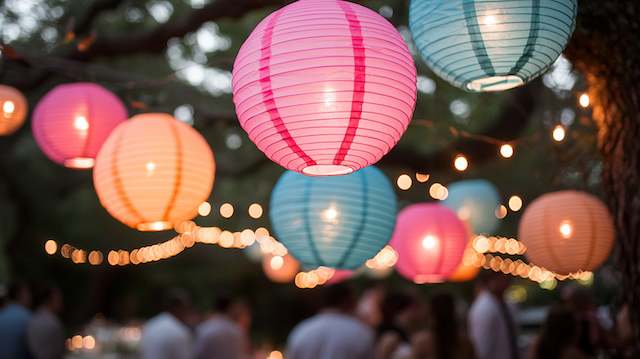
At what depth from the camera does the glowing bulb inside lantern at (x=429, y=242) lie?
159 inches

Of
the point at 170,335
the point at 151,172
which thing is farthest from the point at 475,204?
the point at 151,172

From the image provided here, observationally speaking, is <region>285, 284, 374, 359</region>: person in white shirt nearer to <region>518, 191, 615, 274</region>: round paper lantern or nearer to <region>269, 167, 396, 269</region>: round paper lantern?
<region>269, 167, 396, 269</region>: round paper lantern

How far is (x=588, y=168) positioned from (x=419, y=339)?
163 centimetres

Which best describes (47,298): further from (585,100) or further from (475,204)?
(585,100)

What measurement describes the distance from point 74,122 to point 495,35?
2184mm

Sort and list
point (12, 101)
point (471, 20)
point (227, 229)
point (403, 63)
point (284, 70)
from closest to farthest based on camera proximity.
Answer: point (284, 70), point (403, 63), point (471, 20), point (12, 101), point (227, 229)

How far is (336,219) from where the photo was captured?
2.93 meters

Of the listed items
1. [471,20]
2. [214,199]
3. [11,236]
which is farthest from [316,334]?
[11,236]

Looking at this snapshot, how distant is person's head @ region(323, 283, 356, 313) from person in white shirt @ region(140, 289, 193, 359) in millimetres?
1364

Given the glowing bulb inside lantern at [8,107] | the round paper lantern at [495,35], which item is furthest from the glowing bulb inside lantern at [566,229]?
the glowing bulb inside lantern at [8,107]

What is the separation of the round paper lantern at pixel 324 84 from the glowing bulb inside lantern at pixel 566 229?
171 centimetres

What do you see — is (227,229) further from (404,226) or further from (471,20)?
(471,20)

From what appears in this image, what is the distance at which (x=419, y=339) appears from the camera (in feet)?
11.0

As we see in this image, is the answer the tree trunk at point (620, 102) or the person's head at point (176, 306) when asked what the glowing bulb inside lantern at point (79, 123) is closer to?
the person's head at point (176, 306)
